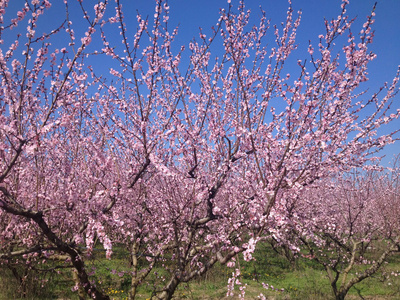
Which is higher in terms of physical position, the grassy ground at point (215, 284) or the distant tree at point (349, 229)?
the distant tree at point (349, 229)

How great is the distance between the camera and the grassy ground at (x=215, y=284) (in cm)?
771

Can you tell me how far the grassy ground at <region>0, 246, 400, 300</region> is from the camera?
7.71 metres

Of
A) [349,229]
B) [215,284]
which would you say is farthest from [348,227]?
[215,284]

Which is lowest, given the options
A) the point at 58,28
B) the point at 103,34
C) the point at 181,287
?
the point at 181,287

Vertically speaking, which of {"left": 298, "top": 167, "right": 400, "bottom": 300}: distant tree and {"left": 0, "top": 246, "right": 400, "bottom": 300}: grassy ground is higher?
{"left": 298, "top": 167, "right": 400, "bottom": 300}: distant tree

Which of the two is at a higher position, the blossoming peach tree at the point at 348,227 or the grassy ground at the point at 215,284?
the blossoming peach tree at the point at 348,227

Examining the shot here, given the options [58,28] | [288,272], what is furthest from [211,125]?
[288,272]

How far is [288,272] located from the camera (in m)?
12.4

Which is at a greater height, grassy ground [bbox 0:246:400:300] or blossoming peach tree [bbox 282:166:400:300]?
blossoming peach tree [bbox 282:166:400:300]

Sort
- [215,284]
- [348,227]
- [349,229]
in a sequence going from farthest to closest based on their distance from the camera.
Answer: [348,227], [349,229], [215,284]

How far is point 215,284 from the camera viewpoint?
32.9ft

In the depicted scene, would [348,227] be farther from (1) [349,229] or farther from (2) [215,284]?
(2) [215,284]

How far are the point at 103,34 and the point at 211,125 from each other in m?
2.56

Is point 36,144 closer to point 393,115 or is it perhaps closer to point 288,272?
point 393,115
